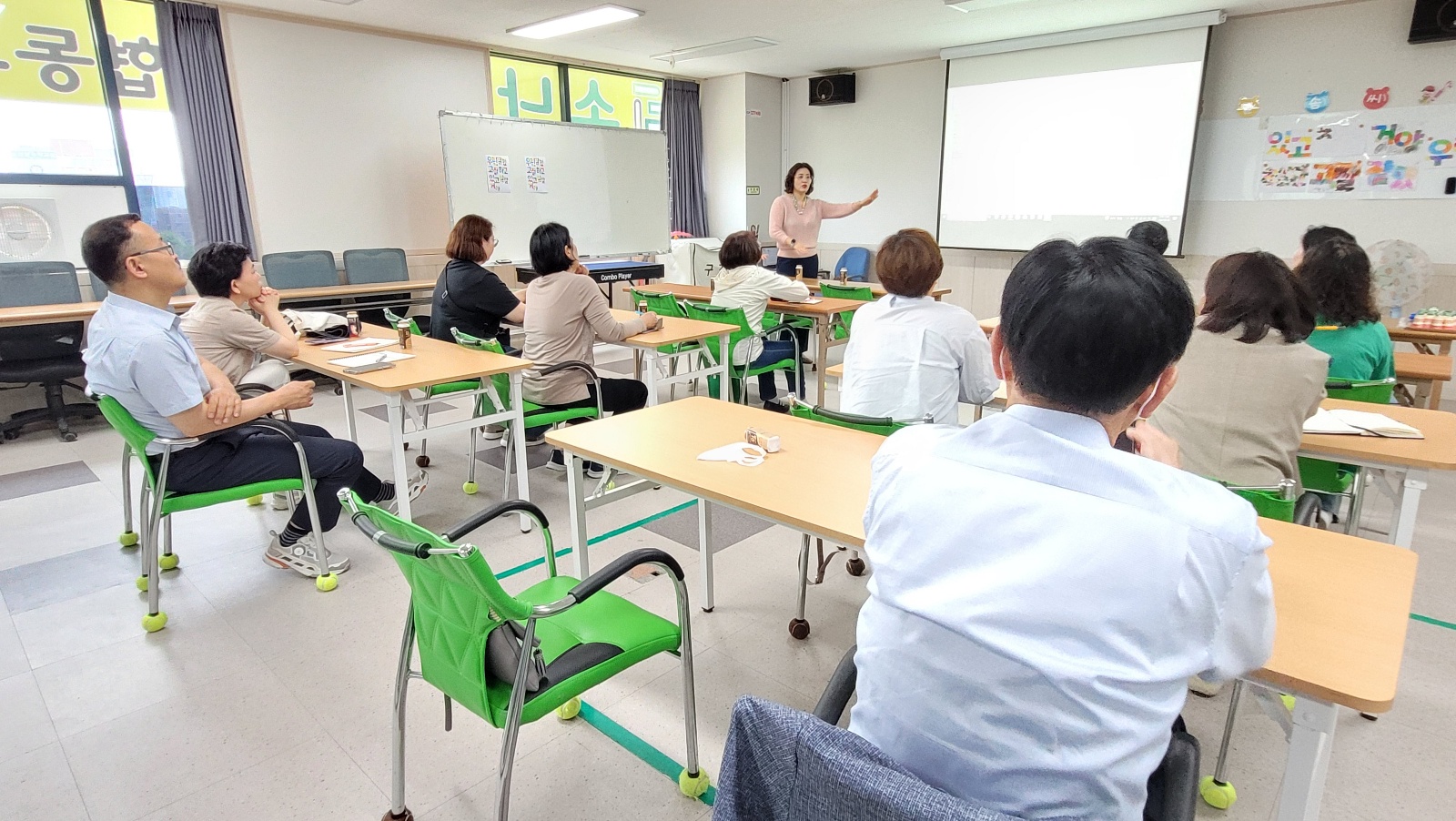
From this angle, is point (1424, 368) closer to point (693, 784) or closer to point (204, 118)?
point (693, 784)

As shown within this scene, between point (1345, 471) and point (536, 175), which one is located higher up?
point (536, 175)

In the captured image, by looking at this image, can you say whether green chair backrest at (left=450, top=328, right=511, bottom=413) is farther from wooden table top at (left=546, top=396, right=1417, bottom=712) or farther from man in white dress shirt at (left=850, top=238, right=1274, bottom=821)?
man in white dress shirt at (left=850, top=238, right=1274, bottom=821)

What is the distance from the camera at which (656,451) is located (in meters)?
1.96

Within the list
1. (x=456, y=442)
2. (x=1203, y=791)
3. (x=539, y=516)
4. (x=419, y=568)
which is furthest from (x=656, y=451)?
(x=456, y=442)

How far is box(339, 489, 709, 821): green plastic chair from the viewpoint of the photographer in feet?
4.28

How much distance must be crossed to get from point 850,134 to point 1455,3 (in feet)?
16.4

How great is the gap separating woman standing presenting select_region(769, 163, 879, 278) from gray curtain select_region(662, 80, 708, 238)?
231 centimetres

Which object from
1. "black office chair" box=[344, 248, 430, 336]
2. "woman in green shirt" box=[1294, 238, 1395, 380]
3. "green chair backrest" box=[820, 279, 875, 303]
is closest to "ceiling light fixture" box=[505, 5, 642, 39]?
"black office chair" box=[344, 248, 430, 336]

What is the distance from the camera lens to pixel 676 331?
153 inches

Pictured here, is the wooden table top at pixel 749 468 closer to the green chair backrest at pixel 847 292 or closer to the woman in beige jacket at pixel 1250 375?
the woman in beige jacket at pixel 1250 375

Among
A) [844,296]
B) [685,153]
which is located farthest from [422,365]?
[685,153]

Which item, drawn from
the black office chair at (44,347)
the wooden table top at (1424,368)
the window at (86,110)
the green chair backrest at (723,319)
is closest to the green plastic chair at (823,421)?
the green chair backrest at (723,319)

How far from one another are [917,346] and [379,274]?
5433mm

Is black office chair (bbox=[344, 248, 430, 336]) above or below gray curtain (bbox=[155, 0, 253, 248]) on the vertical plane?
below
